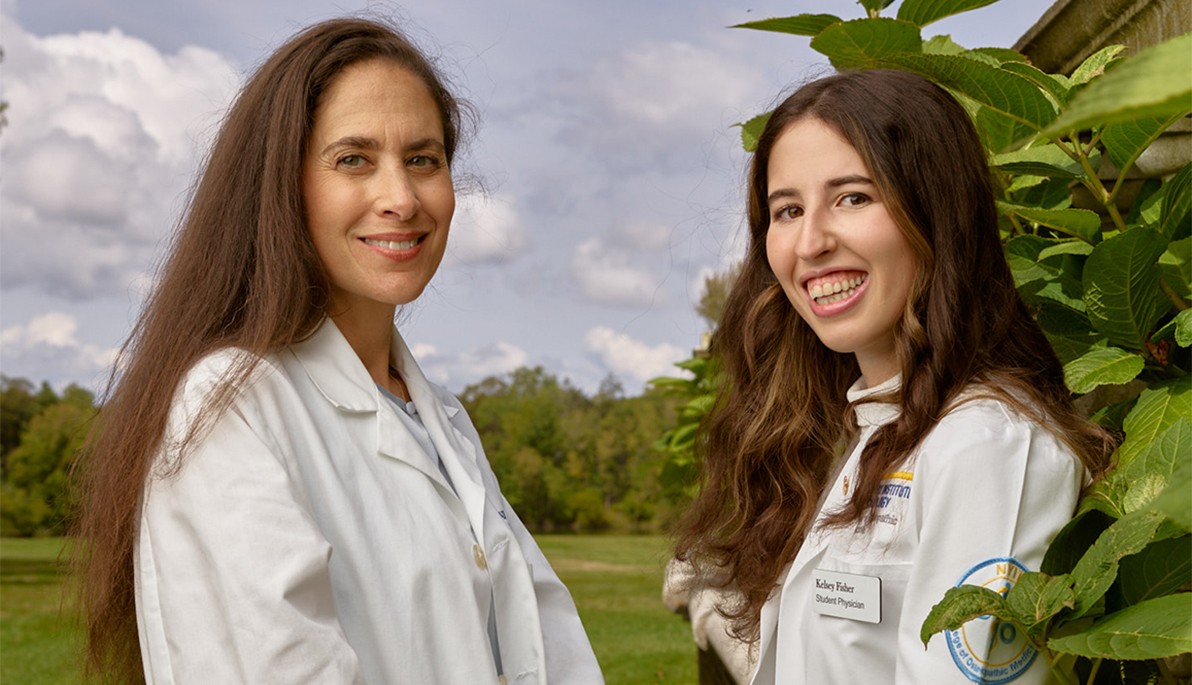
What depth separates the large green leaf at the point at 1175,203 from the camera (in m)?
1.53

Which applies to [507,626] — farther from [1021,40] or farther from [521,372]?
[521,372]

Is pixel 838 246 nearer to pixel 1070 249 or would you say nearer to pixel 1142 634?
pixel 1070 249

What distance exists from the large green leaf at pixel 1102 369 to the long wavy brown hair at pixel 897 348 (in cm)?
5

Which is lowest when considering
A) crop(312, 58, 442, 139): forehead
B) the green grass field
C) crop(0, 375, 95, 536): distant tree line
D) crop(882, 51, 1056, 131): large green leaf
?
the green grass field

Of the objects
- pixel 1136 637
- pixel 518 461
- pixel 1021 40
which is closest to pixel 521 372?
pixel 518 461

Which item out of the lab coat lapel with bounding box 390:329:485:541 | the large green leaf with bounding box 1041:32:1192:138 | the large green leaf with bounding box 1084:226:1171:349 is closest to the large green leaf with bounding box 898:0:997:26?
the large green leaf with bounding box 1084:226:1171:349

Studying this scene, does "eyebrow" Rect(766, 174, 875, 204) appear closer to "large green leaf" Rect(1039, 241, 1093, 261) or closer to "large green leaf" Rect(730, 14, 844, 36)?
"large green leaf" Rect(1039, 241, 1093, 261)

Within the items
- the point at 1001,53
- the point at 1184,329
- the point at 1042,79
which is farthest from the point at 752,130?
the point at 1184,329

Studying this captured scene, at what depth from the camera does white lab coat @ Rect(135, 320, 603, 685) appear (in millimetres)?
1413

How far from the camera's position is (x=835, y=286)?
1673mm

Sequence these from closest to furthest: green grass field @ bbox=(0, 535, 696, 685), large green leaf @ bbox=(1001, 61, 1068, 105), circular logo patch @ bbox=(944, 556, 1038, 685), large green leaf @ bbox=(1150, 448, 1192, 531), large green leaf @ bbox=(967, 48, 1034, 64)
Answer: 1. large green leaf @ bbox=(1150, 448, 1192, 531)
2. circular logo patch @ bbox=(944, 556, 1038, 685)
3. large green leaf @ bbox=(1001, 61, 1068, 105)
4. large green leaf @ bbox=(967, 48, 1034, 64)
5. green grass field @ bbox=(0, 535, 696, 685)

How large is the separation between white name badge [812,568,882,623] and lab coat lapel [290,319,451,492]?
59 cm

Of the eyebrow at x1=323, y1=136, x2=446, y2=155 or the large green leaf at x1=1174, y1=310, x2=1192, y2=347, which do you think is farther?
the eyebrow at x1=323, y1=136, x2=446, y2=155

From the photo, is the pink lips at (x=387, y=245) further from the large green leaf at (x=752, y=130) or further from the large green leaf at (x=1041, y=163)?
the large green leaf at (x=1041, y=163)
